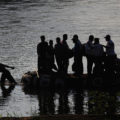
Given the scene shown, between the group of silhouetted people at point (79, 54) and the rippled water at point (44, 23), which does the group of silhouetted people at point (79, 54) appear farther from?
the rippled water at point (44, 23)

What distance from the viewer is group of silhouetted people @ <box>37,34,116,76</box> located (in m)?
27.4

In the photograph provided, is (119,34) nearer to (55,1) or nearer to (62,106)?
(62,106)

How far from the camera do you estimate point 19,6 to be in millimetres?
84562

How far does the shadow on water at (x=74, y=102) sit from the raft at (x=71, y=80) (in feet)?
1.35

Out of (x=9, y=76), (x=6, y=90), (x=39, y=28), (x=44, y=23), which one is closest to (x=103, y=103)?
(x=6, y=90)

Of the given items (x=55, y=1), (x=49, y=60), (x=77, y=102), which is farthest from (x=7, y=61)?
(x=55, y=1)

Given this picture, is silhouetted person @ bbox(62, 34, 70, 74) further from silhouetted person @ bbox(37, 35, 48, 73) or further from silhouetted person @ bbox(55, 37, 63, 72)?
silhouetted person @ bbox(37, 35, 48, 73)

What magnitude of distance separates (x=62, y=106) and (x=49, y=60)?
15.0 ft

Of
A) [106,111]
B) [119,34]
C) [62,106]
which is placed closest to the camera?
[106,111]

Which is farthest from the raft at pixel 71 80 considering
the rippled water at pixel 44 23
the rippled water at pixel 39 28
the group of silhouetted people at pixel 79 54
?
the rippled water at pixel 44 23

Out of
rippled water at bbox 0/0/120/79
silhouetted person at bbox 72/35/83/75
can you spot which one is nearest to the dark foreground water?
silhouetted person at bbox 72/35/83/75

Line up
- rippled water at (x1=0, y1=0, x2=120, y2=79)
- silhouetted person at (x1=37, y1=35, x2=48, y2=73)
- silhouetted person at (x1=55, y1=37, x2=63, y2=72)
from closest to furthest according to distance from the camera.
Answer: silhouetted person at (x1=55, y1=37, x2=63, y2=72), silhouetted person at (x1=37, y1=35, x2=48, y2=73), rippled water at (x1=0, y1=0, x2=120, y2=79)

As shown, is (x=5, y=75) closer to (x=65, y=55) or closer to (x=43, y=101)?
(x=65, y=55)

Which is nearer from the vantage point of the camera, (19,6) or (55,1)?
(19,6)
